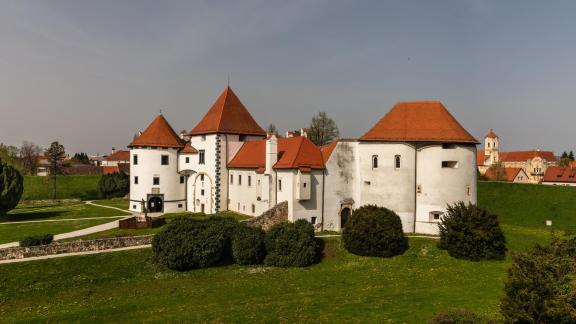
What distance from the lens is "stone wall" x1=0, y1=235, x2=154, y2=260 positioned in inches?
1074

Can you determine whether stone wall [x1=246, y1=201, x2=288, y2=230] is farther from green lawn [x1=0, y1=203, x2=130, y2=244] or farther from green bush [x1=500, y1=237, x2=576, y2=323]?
green bush [x1=500, y1=237, x2=576, y2=323]

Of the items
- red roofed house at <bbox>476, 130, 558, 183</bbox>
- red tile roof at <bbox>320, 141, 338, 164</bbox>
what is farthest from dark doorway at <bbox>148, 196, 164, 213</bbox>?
red roofed house at <bbox>476, 130, 558, 183</bbox>

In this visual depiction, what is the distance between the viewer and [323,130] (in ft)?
240

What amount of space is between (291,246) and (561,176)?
76.7 m

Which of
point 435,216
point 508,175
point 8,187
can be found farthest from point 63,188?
point 508,175

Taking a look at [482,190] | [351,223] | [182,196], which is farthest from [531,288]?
[482,190]

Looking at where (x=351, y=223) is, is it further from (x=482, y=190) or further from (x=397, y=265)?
(x=482, y=190)

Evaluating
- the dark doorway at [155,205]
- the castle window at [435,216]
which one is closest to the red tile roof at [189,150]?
the dark doorway at [155,205]

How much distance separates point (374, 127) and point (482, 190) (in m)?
32.3

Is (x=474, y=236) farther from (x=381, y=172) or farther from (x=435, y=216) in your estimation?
(x=381, y=172)

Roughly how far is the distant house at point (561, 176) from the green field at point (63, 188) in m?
89.1

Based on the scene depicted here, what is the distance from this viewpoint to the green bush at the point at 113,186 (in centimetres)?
6462

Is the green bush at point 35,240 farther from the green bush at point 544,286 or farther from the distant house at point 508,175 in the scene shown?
the distant house at point 508,175

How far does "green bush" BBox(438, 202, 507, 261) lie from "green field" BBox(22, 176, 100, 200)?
60534 millimetres
